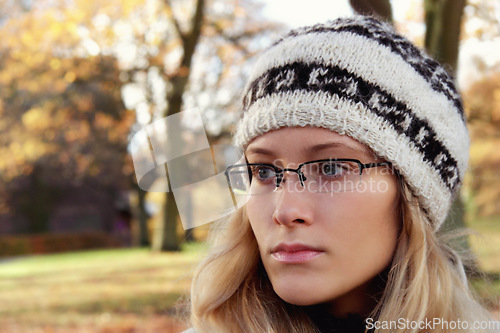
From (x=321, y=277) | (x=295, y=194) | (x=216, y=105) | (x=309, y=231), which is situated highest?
(x=216, y=105)

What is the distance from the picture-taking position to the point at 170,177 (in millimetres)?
2430

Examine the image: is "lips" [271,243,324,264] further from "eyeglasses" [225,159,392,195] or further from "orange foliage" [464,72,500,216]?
"orange foliage" [464,72,500,216]

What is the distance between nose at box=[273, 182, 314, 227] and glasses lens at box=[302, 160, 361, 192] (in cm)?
6

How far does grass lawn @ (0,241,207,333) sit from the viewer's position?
616 centimetres

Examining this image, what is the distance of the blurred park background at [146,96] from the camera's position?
4.45 meters

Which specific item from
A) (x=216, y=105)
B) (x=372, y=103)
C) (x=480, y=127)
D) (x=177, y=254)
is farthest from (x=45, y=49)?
(x=372, y=103)

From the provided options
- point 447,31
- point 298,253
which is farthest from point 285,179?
point 447,31

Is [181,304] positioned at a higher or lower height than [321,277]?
lower

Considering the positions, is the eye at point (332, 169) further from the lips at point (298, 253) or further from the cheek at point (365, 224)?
the lips at point (298, 253)

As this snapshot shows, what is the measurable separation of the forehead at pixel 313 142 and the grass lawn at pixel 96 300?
9.05 feet

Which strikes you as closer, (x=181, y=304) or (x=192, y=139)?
(x=181, y=304)

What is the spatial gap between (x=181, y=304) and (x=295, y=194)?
1.11m

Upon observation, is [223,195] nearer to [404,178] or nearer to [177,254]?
[404,178]

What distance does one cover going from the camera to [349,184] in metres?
1.73
